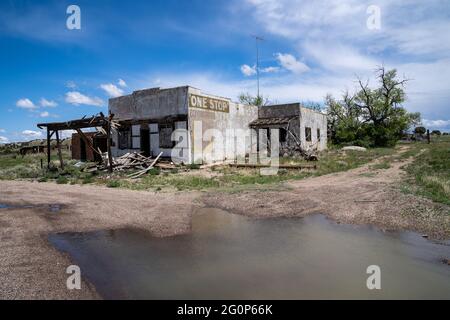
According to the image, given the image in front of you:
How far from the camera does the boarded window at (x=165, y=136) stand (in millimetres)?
20141

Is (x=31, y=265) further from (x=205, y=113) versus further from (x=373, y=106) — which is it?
(x=373, y=106)

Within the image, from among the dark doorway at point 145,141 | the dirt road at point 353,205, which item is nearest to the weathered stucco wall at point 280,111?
the dark doorway at point 145,141

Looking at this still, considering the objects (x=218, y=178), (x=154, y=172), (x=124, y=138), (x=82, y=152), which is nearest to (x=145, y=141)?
(x=124, y=138)

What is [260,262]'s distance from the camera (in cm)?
516

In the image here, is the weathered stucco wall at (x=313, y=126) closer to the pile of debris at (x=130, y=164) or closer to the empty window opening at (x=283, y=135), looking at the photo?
the empty window opening at (x=283, y=135)

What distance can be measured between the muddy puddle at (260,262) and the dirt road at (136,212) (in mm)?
456

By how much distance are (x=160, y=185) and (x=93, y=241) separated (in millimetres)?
7321

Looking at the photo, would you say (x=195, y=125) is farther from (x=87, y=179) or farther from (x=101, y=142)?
(x=101, y=142)

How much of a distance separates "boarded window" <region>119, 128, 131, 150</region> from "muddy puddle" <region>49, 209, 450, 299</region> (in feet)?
53.6

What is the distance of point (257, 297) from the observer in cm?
405

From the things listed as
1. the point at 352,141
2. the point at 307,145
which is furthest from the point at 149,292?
the point at 352,141

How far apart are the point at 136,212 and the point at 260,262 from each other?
14.9 ft

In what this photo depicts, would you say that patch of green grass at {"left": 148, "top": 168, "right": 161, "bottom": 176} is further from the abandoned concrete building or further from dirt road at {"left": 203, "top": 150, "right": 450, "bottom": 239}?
dirt road at {"left": 203, "top": 150, "right": 450, "bottom": 239}

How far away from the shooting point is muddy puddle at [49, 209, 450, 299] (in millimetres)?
4219
